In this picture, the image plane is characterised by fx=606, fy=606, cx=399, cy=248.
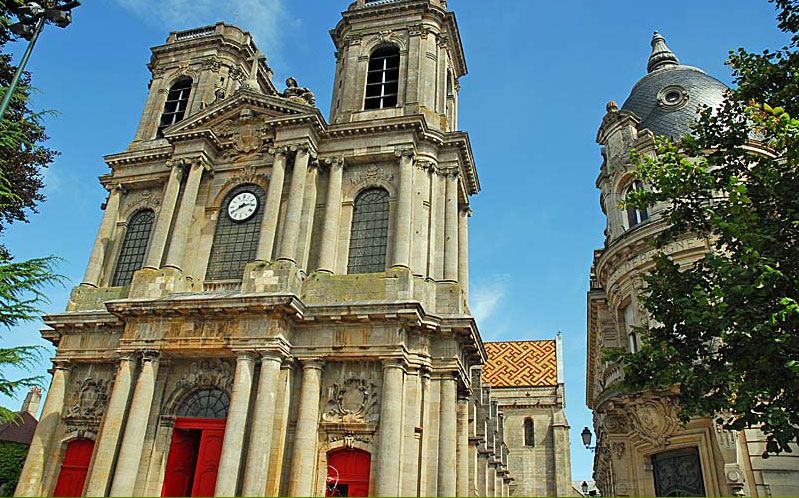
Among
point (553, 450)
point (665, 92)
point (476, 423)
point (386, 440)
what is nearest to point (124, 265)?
point (386, 440)

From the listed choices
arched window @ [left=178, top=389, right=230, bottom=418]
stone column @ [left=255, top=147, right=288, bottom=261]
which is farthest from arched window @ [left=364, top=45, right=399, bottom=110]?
arched window @ [left=178, top=389, right=230, bottom=418]

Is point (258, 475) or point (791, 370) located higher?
point (791, 370)

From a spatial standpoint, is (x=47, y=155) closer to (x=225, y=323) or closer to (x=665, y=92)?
(x=225, y=323)

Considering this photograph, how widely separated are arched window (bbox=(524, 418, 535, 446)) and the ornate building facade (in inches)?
693

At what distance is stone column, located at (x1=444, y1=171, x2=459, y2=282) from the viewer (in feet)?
62.4

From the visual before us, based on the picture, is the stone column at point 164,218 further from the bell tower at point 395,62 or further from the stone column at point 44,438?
the bell tower at point 395,62

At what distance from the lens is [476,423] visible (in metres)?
24.3

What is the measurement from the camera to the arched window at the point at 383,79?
22.7 metres

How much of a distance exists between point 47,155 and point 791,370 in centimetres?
2044

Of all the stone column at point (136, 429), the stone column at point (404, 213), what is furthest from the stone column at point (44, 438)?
the stone column at point (404, 213)

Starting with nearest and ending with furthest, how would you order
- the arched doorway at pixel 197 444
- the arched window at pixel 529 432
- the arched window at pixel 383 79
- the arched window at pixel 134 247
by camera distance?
the arched doorway at pixel 197 444 < the arched window at pixel 134 247 < the arched window at pixel 383 79 < the arched window at pixel 529 432

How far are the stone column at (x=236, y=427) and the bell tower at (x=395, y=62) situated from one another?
1006 centimetres

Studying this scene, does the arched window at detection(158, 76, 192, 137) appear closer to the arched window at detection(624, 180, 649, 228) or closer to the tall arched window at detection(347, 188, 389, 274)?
the tall arched window at detection(347, 188, 389, 274)

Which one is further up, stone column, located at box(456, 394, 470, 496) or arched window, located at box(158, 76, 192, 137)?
arched window, located at box(158, 76, 192, 137)
